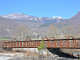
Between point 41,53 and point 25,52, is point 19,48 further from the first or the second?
point 41,53

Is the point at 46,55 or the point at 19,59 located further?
the point at 46,55

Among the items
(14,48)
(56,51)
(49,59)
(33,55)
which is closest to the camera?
(49,59)

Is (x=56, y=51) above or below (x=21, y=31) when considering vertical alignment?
below

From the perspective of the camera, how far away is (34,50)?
47.8 metres

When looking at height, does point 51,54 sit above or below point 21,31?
below

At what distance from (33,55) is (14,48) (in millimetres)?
9771

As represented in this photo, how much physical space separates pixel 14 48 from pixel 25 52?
15.5ft

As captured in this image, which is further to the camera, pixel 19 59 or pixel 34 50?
pixel 34 50

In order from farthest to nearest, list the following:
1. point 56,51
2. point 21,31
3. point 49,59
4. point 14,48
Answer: point 21,31, point 14,48, point 56,51, point 49,59

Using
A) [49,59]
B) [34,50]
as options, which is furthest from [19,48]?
[49,59]

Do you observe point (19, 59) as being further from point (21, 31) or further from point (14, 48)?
point (21, 31)

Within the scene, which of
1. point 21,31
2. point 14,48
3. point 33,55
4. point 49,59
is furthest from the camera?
point 21,31

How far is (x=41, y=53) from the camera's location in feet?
153

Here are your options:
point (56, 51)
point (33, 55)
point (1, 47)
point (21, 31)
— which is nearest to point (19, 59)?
point (33, 55)
